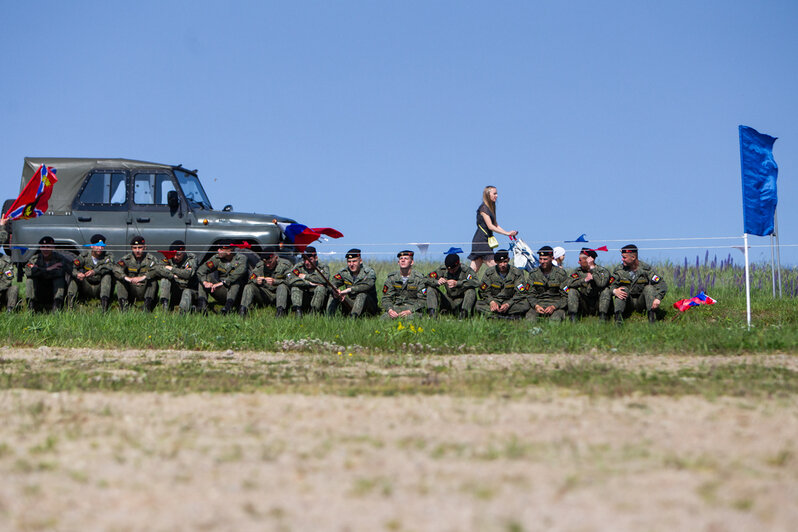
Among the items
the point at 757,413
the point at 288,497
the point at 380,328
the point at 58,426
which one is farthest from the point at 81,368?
the point at 757,413

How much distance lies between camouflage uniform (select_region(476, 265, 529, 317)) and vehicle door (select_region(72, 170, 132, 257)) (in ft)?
19.4

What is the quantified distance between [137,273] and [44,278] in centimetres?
163

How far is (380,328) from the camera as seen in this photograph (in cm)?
1155

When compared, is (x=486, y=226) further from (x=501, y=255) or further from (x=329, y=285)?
(x=329, y=285)

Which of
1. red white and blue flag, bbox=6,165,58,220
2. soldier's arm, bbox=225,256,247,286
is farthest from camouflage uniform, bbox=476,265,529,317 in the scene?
red white and blue flag, bbox=6,165,58,220

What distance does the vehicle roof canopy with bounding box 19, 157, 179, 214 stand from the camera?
1432 centimetres

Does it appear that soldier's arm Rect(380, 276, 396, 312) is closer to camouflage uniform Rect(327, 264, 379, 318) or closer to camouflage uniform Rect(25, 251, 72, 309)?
camouflage uniform Rect(327, 264, 379, 318)

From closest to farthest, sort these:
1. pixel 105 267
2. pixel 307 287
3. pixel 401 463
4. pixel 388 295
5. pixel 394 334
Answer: pixel 401 463, pixel 394 334, pixel 388 295, pixel 307 287, pixel 105 267

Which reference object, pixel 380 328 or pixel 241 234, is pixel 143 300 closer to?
pixel 241 234

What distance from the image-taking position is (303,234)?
45.5ft

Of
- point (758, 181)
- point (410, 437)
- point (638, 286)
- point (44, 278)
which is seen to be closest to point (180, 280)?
point (44, 278)

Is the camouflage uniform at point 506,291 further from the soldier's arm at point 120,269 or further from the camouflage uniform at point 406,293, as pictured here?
the soldier's arm at point 120,269

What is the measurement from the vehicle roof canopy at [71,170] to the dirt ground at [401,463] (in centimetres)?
829

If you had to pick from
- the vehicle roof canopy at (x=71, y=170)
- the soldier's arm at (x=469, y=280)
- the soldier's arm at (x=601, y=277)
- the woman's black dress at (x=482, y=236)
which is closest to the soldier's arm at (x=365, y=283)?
the soldier's arm at (x=469, y=280)
